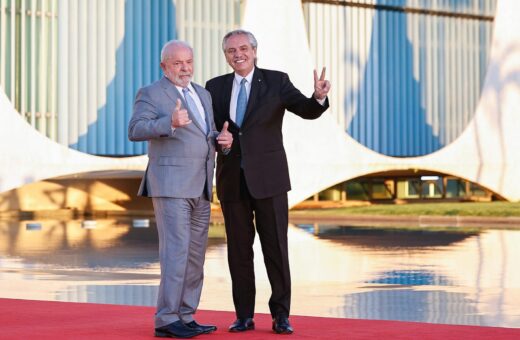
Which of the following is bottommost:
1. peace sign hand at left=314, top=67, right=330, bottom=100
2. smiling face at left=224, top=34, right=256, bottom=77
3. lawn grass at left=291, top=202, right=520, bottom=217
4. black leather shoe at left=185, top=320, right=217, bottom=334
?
lawn grass at left=291, top=202, right=520, bottom=217

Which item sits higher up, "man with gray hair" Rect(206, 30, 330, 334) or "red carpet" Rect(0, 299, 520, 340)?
"man with gray hair" Rect(206, 30, 330, 334)

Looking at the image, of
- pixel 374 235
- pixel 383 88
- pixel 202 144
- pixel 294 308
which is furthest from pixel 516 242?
pixel 383 88

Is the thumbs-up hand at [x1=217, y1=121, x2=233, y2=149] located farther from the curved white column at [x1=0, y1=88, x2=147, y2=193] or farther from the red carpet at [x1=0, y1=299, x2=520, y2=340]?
the curved white column at [x1=0, y1=88, x2=147, y2=193]

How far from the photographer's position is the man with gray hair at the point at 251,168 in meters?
9.19

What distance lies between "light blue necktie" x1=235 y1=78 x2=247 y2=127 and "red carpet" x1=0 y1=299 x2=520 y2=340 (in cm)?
145

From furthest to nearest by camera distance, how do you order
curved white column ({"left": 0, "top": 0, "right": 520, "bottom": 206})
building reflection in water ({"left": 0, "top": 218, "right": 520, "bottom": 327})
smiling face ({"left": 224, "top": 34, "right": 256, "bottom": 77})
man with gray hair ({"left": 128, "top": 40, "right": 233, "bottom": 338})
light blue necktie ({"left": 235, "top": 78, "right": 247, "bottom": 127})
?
curved white column ({"left": 0, "top": 0, "right": 520, "bottom": 206}) < building reflection in water ({"left": 0, "top": 218, "right": 520, "bottom": 327}) < light blue necktie ({"left": 235, "top": 78, "right": 247, "bottom": 127}) < smiling face ({"left": 224, "top": 34, "right": 256, "bottom": 77}) < man with gray hair ({"left": 128, "top": 40, "right": 233, "bottom": 338})

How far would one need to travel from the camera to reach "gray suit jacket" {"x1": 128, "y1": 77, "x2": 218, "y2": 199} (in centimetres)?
877

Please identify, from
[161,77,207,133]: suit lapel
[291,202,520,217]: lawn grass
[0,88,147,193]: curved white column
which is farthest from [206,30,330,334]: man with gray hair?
[0,88,147,193]: curved white column

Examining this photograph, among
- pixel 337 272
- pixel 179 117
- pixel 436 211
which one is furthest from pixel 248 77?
pixel 436 211

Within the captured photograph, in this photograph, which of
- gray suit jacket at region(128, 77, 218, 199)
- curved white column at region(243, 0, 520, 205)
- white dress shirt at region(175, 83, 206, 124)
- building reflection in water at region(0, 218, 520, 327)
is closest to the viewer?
gray suit jacket at region(128, 77, 218, 199)

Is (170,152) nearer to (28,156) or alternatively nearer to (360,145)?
(28,156)

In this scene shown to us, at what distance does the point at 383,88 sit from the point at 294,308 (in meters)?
27.5

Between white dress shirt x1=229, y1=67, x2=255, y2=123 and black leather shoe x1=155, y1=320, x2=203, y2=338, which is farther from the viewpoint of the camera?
white dress shirt x1=229, y1=67, x2=255, y2=123

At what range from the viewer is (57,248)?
20703 mm
